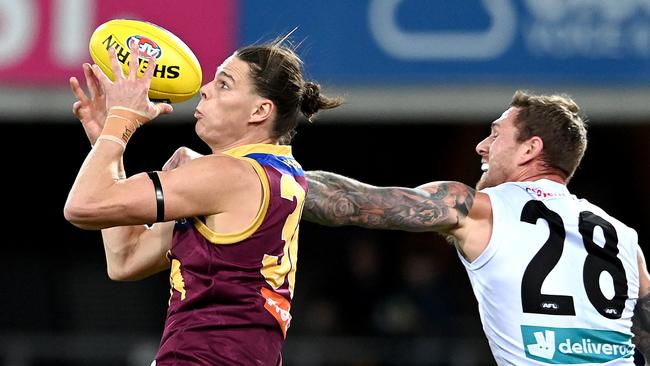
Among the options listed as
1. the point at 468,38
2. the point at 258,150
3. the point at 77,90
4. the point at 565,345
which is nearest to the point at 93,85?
the point at 77,90

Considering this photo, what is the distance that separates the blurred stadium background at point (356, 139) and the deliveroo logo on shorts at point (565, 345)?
380 cm

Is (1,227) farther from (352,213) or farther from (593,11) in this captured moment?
(352,213)

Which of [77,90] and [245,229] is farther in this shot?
[77,90]

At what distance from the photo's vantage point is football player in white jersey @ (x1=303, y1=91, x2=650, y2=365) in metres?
4.31

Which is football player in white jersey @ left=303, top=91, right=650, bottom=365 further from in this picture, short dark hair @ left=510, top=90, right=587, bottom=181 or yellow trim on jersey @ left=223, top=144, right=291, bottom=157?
yellow trim on jersey @ left=223, top=144, right=291, bottom=157

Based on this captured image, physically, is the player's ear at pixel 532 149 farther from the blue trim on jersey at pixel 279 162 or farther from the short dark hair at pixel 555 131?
the blue trim on jersey at pixel 279 162

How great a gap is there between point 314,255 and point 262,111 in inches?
312

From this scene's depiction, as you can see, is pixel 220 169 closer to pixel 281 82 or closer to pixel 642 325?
pixel 281 82

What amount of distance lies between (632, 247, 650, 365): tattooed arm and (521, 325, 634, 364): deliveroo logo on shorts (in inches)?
12.8

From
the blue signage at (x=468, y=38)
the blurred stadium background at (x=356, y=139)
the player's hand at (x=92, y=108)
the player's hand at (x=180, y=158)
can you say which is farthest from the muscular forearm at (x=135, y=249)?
the blue signage at (x=468, y=38)

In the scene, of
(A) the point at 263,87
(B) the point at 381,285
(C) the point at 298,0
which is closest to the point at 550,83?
(C) the point at 298,0

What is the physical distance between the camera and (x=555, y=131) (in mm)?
4645

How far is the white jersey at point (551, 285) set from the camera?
430 cm

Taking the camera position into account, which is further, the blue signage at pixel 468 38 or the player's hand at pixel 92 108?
the blue signage at pixel 468 38
